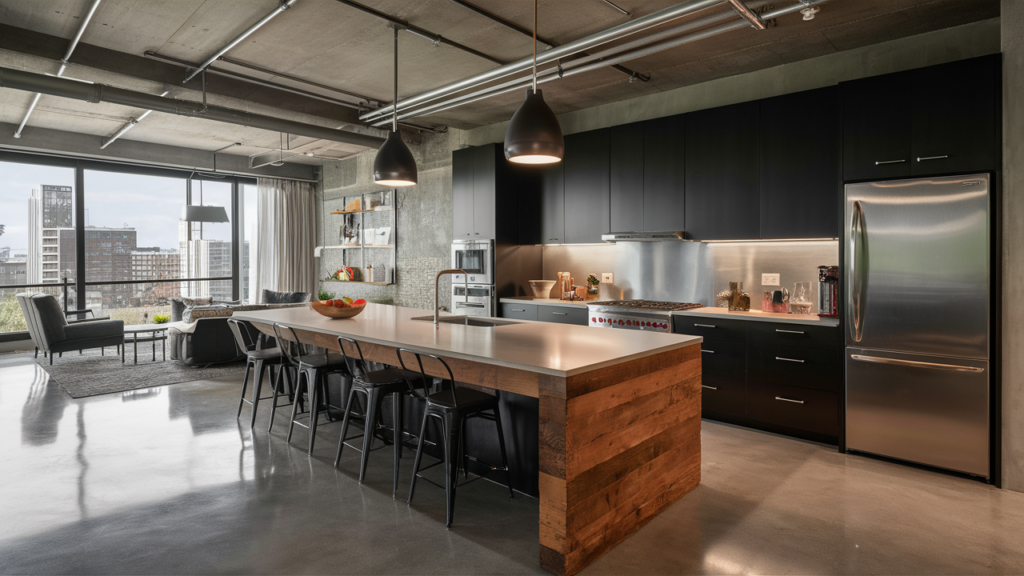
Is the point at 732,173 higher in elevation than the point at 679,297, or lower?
higher

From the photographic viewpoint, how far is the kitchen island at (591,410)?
2492 mm

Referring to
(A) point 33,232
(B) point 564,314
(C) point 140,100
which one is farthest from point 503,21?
(A) point 33,232

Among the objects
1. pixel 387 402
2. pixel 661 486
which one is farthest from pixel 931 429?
pixel 387 402

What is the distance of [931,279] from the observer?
372 cm

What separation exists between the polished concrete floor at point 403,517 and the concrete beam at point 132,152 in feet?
18.1

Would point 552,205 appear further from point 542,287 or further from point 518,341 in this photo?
point 518,341

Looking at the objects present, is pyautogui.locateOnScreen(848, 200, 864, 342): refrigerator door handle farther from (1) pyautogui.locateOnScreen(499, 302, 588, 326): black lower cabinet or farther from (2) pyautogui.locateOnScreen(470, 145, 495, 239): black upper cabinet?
(2) pyautogui.locateOnScreen(470, 145, 495, 239): black upper cabinet

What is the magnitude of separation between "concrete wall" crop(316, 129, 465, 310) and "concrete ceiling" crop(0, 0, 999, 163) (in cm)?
185

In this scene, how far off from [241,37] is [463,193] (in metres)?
3.08

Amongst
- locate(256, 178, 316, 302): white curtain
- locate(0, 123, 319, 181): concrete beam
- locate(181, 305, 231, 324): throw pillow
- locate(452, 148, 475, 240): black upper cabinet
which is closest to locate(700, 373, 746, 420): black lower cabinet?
locate(452, 148, 475, 240): black upper cabinet

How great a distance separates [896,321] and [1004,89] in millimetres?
1554

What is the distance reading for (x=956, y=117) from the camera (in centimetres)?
364

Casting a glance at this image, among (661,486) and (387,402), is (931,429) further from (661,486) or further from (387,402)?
(387,402)

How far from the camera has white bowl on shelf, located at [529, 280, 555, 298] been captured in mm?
6539
